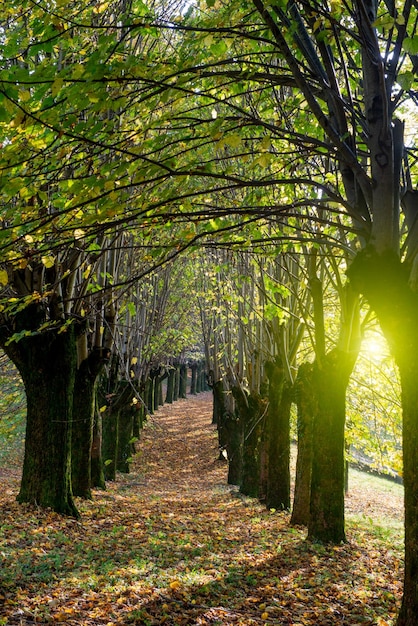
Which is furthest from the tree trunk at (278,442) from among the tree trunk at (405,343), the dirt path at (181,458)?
the tree trunk at (405,343)

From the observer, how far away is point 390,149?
4.50 meters

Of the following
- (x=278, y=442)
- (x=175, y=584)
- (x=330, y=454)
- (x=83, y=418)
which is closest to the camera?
(x=175, y=584)

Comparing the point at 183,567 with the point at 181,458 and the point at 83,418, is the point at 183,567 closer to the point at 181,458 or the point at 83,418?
the point at 83,418

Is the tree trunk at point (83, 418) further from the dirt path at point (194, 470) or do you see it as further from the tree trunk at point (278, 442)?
the tree trunk at point (278, 442)

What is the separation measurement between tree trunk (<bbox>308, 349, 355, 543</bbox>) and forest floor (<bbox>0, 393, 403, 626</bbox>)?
0.44 metres

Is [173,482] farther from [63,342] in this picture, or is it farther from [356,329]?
[356,329]

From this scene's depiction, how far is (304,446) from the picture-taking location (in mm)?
11328

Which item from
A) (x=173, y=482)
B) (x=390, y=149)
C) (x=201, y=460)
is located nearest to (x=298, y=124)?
(x=390, y=149)

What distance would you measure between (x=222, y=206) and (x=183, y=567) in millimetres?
5447

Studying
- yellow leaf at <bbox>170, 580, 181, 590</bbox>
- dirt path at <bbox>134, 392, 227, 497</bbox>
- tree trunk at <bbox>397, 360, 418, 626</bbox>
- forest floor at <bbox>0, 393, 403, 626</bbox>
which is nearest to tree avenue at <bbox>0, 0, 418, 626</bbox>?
tree trunk at <bbox>397, 360, 418, 626</bbox>

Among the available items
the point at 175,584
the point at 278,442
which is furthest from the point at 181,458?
the point at 175,584

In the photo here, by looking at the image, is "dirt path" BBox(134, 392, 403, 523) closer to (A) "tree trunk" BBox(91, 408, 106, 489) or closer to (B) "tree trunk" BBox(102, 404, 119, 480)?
(B) "tree trunk" BBox(102, 404, 119, 480)

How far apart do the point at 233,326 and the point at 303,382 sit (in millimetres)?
6876

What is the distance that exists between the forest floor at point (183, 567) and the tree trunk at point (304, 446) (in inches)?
19.4
